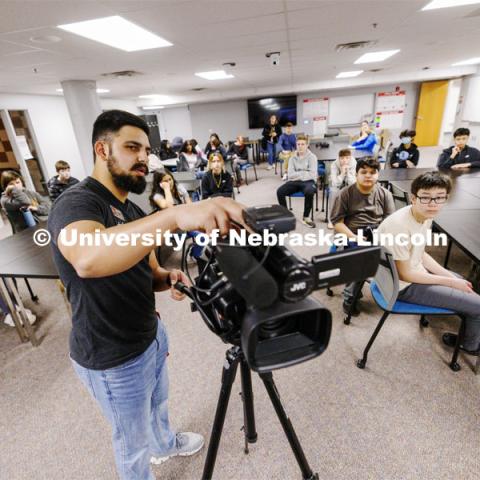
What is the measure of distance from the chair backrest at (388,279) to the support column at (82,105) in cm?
558

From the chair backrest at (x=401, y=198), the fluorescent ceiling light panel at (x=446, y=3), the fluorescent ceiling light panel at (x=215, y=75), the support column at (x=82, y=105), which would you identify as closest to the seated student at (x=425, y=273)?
the chair backrest at (x=401, y=198)

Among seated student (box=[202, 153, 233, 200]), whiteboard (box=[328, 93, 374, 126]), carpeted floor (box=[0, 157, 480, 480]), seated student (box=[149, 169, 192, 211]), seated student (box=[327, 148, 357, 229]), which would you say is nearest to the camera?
carpeted floor (box=[0, 157, 480, 480])

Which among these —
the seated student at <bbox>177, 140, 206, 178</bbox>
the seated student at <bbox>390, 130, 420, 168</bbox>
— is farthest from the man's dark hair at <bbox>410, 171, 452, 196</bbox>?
the seated student at <bbox>177, 140, 206, 178</bbox>

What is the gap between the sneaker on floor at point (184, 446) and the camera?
1.48 m

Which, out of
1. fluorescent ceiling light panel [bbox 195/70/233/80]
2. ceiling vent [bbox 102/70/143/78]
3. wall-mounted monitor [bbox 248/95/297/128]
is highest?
fluorescent ceiling light panel [bbox 195/70/233/80]

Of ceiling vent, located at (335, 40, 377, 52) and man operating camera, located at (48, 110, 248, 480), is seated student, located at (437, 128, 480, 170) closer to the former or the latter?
ceiling vent, located at (335, 40, 377, 52)

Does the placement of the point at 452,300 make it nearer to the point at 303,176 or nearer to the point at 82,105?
the point at 303,176

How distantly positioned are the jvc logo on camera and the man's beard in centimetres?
61

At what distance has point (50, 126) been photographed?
24.8ft

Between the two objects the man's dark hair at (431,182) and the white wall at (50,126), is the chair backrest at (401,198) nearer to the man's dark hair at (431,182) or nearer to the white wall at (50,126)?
the man's dark hair at (431,182)

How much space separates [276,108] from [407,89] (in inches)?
177

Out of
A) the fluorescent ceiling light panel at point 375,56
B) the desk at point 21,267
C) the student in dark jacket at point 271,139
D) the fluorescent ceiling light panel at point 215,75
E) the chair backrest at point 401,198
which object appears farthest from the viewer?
the student in dark jacket at point 271,139

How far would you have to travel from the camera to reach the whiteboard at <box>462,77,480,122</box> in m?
8.13

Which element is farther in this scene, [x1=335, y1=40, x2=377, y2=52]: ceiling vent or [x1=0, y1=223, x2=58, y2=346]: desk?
[x1=335, y1=40, x2=377, y2=52]: ceiling vent
